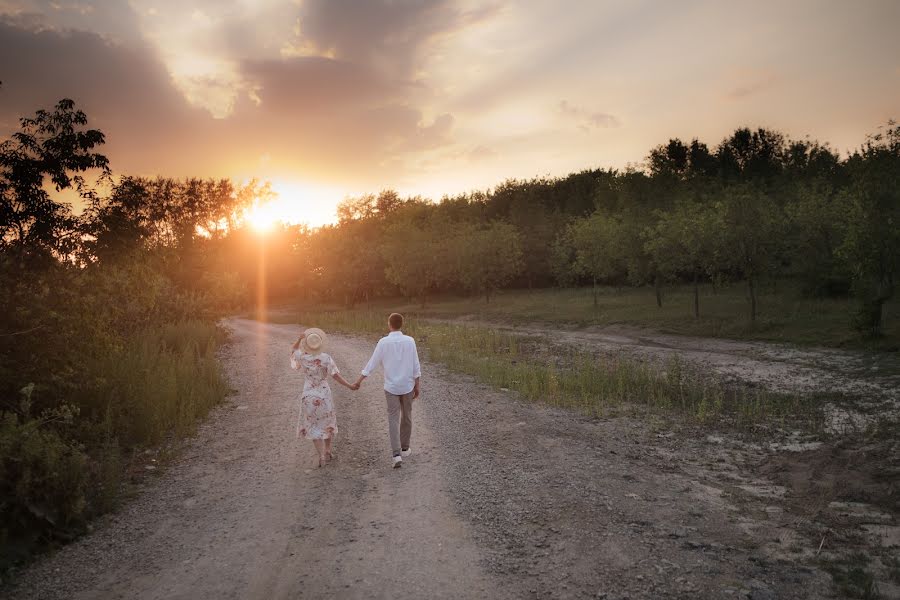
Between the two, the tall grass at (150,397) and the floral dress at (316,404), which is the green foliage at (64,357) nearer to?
the tall grass at (150,397)

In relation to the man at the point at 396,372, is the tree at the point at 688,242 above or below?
above

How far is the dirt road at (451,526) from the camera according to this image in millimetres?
5883

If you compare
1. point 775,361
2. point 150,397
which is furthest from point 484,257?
point 150,397

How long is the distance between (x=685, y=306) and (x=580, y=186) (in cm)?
4864

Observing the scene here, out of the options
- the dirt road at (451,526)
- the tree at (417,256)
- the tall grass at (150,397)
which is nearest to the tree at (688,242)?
the tree at (417,256)

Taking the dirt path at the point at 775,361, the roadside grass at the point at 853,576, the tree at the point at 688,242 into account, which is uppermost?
the tree at the point at 688,242

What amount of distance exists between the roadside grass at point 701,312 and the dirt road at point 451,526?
63.2 ft

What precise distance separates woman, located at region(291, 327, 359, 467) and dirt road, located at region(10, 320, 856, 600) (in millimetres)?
486

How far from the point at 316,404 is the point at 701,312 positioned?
32101 millimetres

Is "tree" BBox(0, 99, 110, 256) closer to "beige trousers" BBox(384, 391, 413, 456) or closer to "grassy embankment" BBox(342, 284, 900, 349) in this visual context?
"beige trousers" BBox(384, 391, 413, 456)

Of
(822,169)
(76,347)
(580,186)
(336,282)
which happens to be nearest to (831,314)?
(76,347)

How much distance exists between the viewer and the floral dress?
9.87 metres

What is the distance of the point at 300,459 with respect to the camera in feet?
33.7

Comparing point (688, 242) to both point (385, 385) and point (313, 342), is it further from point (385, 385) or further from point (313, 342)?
point (313, 342)
